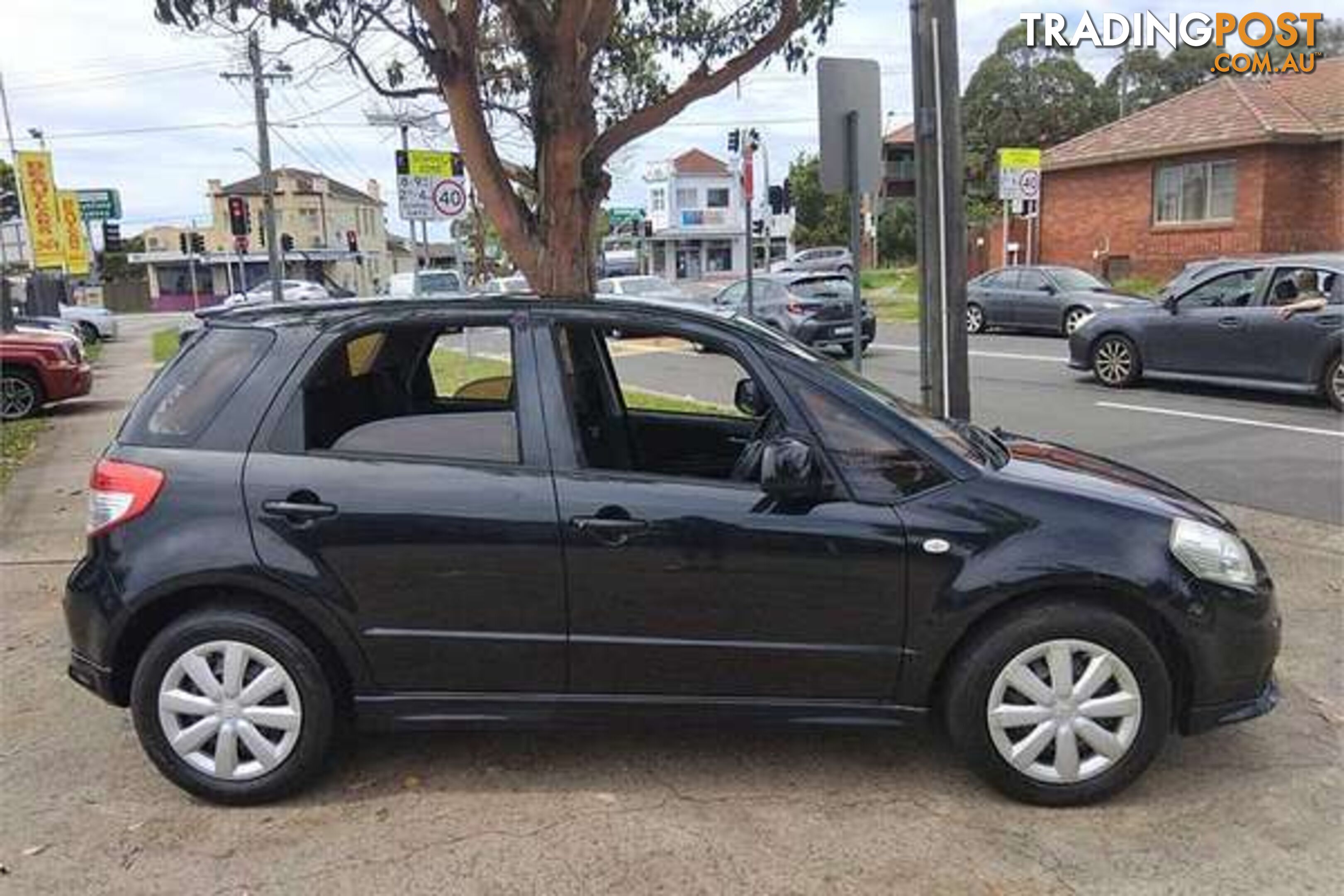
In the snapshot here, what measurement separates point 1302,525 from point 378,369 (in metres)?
5.63

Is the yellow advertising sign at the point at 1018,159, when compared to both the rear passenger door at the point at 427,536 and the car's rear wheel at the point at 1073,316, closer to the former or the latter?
the car's rear wheel at the point at 1073,316

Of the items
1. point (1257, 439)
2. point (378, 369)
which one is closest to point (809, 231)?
point (1257, 439)

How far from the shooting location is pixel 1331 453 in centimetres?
924

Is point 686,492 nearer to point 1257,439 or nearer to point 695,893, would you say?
point 695,893

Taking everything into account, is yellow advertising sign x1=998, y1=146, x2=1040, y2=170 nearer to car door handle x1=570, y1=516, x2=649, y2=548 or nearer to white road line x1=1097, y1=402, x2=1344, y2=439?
white road line x1=1097, y1=402, x2=1344, y2=439

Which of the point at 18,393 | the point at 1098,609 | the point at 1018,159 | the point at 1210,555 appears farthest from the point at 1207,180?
the point at 1098,609

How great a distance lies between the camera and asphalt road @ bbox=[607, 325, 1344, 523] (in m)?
8.23

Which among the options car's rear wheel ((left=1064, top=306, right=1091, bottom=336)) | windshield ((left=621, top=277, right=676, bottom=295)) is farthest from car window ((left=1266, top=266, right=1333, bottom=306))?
windshield ((left=621, top=277, right=676, bottom=295))

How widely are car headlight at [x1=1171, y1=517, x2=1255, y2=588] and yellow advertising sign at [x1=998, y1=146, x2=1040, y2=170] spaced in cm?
2202

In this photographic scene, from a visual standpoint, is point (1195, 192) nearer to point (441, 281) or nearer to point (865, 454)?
point (441, 281)

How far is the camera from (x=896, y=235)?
60750 millimetres

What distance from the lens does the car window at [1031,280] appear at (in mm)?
20500

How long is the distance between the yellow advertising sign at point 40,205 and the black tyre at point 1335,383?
2390 centimetres

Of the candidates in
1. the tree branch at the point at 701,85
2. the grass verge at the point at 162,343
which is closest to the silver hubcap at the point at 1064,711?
the tree branch at the point at 701,85
